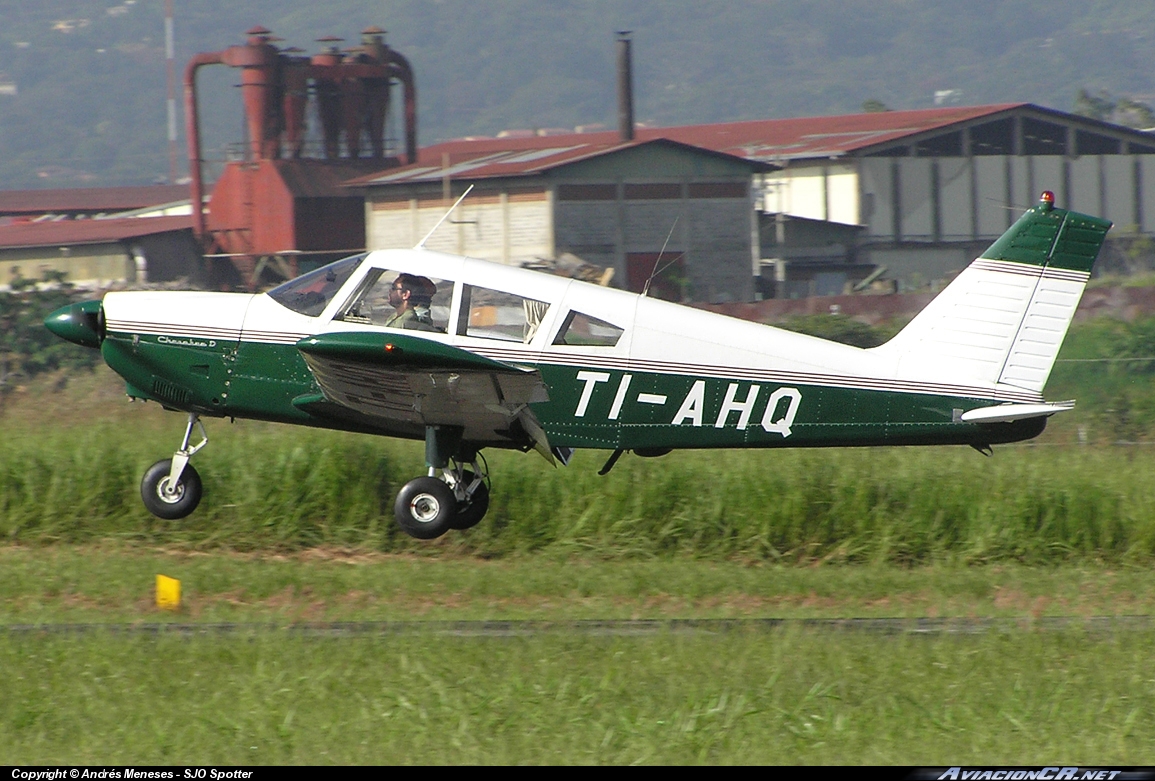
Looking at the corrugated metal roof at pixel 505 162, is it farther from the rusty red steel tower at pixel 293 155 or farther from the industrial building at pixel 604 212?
the rusty red steel tower at pixel 293 155

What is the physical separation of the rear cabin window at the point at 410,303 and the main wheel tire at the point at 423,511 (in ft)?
4.32

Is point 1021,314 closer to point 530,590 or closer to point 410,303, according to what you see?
point 530,590

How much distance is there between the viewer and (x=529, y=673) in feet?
25.1

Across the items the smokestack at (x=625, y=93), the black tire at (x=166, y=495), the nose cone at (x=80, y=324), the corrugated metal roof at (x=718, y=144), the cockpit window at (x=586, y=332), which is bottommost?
the black tire at (x=166, y=495)

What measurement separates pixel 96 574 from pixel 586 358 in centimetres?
433

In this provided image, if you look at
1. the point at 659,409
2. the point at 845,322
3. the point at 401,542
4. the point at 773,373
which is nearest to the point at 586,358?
the point at 659,409

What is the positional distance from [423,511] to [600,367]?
182 centimetres

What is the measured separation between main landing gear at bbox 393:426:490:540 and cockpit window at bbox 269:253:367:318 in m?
1.30

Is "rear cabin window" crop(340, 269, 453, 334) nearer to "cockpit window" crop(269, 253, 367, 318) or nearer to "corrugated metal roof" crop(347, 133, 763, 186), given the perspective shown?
"cockpit window" crop(269, 253, 367, 318)

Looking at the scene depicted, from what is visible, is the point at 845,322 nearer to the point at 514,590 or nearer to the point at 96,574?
the point at 514,590

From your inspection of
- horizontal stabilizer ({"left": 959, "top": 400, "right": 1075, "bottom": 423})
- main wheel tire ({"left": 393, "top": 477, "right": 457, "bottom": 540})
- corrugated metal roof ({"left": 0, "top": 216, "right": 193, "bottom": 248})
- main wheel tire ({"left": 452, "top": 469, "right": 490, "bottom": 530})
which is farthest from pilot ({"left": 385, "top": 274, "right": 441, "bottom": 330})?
corrugated metal roof ({"left": 0, "top": 216, "right": 193, "bottom": 248})

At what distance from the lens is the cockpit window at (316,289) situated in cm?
1040

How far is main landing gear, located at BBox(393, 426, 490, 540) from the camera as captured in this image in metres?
10.6

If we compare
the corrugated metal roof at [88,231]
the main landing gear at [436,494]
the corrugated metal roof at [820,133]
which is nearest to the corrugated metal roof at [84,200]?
the corrugated metal roof at [88,231]
